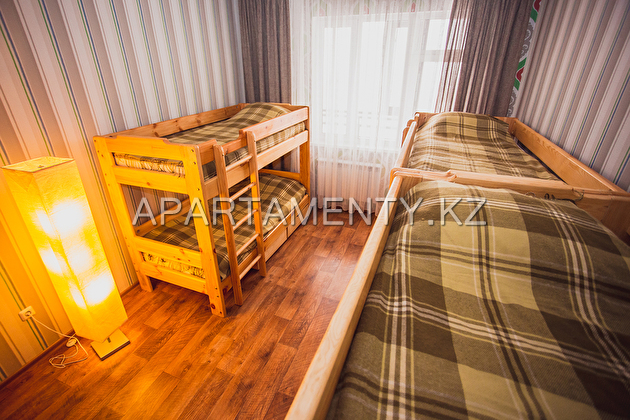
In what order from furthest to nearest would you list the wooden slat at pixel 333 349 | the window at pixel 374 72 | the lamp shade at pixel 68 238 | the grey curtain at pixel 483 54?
1. the window at pixel 374 72
2. the grey curtain at pixel 483 54
3. the lamp shade at pixel 68 238
4. the wooden slat at pixel 333 349

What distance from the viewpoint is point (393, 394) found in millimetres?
597

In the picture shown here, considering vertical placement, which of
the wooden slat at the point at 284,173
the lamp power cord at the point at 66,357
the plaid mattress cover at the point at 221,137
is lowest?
the lamp power cord at the point at 66,357

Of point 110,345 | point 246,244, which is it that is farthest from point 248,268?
point 110,345

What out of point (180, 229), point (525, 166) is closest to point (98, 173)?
point (180, 229)

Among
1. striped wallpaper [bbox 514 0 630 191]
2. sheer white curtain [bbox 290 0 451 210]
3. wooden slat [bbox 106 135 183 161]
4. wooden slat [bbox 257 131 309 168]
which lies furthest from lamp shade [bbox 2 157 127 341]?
striped wallpaper [bbox 514 0 630 191]

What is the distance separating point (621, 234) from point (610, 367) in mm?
719

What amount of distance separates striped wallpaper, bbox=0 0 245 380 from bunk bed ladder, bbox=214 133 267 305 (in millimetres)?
886

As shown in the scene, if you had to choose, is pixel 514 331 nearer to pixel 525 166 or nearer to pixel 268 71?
pixel 525 166

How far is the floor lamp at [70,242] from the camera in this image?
1.32 meters

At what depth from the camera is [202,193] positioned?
62.5 inches

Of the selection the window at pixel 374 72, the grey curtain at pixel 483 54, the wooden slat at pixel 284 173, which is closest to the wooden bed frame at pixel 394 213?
the grey curtain at pixel 483 54

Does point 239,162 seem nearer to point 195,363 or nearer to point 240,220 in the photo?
point 240,220

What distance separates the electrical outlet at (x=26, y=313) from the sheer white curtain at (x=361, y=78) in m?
2.58

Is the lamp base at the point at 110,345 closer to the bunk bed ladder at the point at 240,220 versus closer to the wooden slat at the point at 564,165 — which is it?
the bunk bed ladder at the point at 240,220
